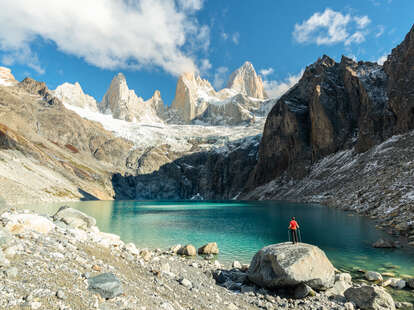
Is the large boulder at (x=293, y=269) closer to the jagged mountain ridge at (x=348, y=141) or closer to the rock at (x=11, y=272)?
the rock at (x=11, y=272)

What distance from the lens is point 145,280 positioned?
1227 cm

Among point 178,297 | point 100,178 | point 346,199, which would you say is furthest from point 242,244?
point 100,178

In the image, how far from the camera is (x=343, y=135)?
130 meters

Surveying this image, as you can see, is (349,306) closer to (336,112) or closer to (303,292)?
(303,292)

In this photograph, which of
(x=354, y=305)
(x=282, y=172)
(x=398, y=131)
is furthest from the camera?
(x=282, y=172)

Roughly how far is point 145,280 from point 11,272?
18.6ft

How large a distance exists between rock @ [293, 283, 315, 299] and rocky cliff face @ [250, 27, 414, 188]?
90508 mm

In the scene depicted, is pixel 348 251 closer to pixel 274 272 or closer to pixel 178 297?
pixel 274 272

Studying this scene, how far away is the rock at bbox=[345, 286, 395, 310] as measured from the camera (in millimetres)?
12430

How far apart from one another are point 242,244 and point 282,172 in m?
133

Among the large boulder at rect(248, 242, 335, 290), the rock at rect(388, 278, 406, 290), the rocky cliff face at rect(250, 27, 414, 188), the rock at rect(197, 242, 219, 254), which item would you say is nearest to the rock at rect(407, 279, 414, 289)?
the rock at rect(388, 278, 406, 290)

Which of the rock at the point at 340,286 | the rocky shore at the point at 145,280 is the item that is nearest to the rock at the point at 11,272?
the rocky shore at the point at 145,280

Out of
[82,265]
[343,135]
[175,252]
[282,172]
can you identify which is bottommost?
[175,252]

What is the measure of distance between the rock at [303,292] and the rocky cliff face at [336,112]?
297 feet
